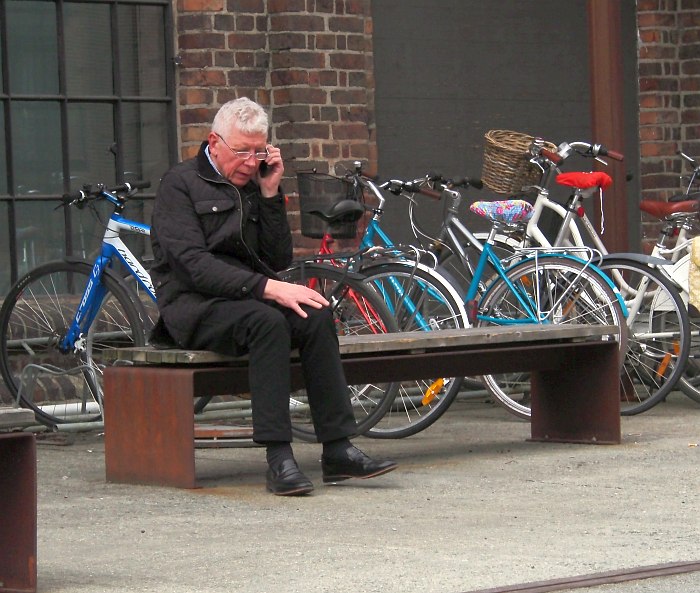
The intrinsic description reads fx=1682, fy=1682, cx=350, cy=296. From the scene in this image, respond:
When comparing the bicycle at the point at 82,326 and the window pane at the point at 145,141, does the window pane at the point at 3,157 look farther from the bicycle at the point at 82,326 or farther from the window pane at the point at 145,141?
the window pane at the point at 145,141

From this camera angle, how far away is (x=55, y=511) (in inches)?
233

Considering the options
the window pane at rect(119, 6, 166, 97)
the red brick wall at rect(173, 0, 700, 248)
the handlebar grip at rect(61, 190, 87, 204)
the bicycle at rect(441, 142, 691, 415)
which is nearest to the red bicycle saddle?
the bicycle at rect(441, 142, 691, 415)

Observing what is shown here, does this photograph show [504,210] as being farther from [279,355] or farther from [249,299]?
[279,355]

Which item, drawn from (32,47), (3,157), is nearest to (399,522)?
(3,157)

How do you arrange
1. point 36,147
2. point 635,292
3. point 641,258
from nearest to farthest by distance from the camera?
point 641,258 < point 635,292 < point 36,147

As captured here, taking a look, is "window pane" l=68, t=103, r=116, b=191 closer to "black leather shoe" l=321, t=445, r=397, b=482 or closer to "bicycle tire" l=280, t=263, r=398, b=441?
"bicycle tire" l=280, t=263, r=398, b=441

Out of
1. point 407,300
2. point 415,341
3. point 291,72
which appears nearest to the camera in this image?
point 415,341

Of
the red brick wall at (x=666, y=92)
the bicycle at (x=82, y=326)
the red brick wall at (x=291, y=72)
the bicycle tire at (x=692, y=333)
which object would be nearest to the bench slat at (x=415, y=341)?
the bicycle at (x=82, y=326)

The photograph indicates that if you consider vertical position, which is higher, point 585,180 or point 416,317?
Answer: point 585,180

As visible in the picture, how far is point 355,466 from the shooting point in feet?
20.6

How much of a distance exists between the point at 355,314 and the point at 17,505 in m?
3.36

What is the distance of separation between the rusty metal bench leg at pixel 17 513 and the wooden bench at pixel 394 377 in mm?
1664

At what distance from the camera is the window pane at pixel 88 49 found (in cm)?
898

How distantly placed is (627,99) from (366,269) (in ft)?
11.9
